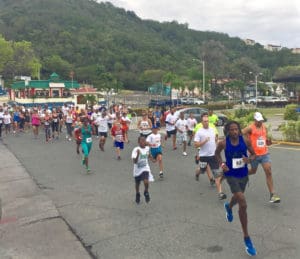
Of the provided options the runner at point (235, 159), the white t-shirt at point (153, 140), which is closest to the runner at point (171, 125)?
the white t-shirt at point (153, 140)

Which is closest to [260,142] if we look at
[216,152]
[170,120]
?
[216,152]

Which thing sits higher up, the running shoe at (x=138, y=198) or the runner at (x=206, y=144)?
the runner at (x=206, y=144)

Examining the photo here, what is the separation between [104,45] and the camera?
412ft

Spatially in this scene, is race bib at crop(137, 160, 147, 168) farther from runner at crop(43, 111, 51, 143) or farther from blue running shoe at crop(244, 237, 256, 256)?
runner at crop(43, 111, 51, 143)

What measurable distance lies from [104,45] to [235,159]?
406 feet

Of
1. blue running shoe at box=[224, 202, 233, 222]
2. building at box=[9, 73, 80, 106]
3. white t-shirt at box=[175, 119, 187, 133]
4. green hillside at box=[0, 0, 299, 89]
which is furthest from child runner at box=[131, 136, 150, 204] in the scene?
green hillside at box=[0, 0, 299, 89]

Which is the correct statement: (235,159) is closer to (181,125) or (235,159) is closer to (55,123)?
(181,125)

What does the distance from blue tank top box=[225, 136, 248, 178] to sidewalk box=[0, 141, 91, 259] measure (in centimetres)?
232

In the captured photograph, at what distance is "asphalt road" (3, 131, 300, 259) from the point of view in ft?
18.1

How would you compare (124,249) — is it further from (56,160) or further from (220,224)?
(56,160)

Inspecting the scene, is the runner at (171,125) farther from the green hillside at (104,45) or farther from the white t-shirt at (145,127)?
the green hillside at (104,45)

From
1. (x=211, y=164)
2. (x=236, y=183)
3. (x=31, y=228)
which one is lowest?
(x=31, y=228)

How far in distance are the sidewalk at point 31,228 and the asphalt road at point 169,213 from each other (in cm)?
20

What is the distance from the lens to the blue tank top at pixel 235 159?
5.64 metres
